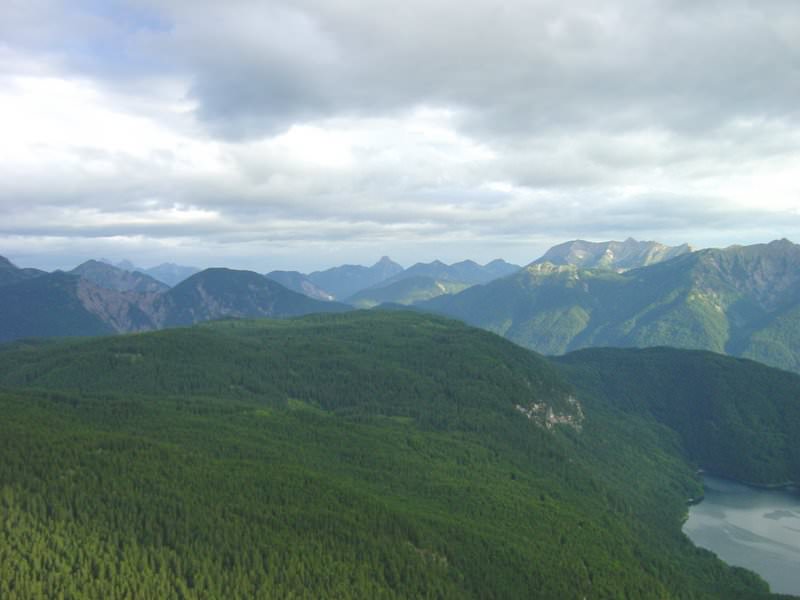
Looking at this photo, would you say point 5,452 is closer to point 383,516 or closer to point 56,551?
point 56,551

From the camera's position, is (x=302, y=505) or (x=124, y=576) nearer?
(x=124, y=576)

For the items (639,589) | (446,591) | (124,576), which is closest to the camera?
(124,576)

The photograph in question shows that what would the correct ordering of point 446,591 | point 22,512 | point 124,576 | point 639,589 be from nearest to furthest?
point 124,576 < point 22,512 < point 446,591 < point 639,589

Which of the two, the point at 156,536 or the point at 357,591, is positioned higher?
the point at 156,536

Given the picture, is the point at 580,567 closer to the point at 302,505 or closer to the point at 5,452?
the point at 302,505

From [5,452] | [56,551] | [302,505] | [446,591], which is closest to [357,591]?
[446,591]

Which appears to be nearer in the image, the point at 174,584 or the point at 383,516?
the point at 174,584

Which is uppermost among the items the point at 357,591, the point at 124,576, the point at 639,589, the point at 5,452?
the point at 5,452

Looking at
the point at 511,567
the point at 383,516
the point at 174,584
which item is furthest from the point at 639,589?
the point at 174,584

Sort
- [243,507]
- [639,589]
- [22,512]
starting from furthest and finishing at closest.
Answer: [639,589], [243,507], [22,512]
